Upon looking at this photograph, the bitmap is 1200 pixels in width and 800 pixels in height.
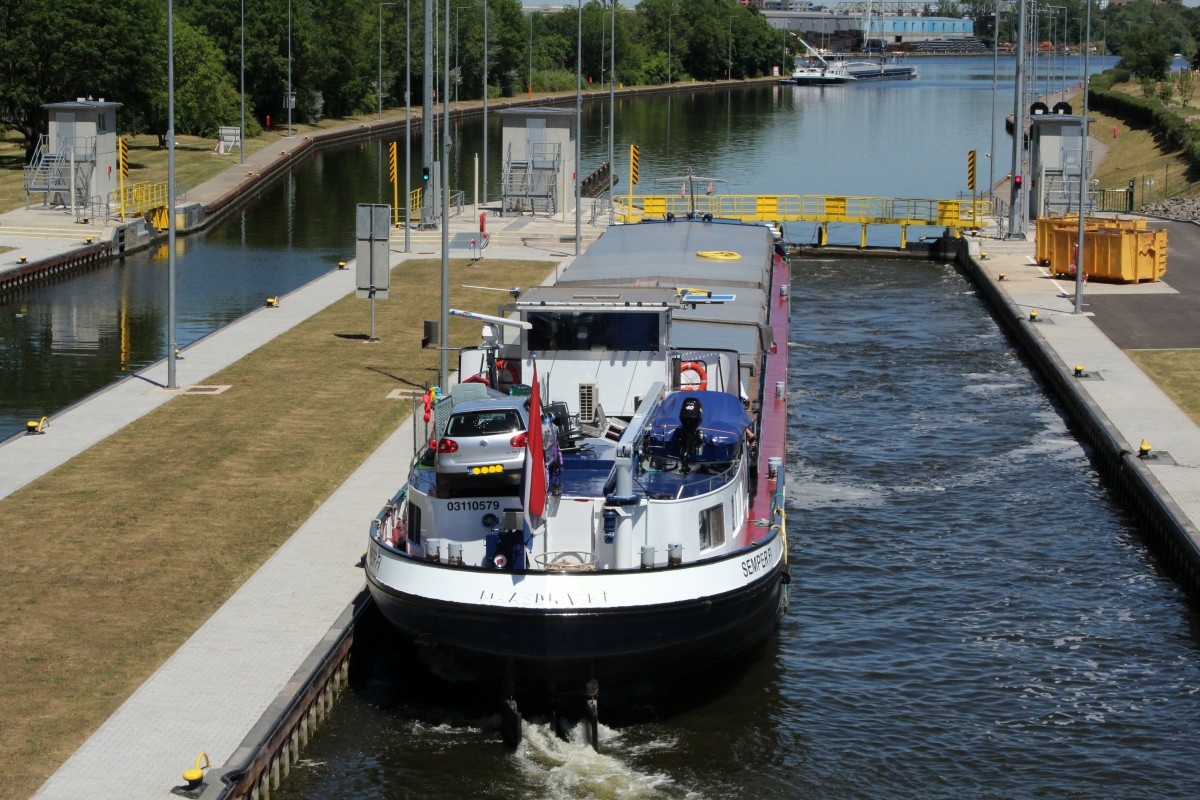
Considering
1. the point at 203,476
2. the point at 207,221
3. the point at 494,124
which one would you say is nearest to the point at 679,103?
the point at 494,124

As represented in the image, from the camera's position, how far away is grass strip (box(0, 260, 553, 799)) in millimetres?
20781

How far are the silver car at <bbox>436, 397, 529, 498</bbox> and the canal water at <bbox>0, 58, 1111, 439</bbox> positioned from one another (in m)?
17.3

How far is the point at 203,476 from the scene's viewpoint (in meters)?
30.2

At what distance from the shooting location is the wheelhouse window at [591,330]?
27.5 meters

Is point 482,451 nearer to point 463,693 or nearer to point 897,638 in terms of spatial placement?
A: point 463,693

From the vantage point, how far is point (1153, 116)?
10494 cm

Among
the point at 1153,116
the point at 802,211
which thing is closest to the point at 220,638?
the point at 802,211

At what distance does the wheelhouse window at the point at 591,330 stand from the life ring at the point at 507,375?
2.70ft

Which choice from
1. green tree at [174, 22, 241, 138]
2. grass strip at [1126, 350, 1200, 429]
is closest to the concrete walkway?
grass strip at [1126, 350, 1200, 429]

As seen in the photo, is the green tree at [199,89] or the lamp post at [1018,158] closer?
the lamp post at [1018,158]

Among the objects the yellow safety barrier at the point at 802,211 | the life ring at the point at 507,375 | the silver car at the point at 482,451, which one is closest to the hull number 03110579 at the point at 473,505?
the silver car at the point at 482,451

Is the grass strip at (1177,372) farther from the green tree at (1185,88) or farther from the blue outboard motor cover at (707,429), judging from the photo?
the green tree at (1185,88)

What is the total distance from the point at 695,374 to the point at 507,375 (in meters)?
3.33

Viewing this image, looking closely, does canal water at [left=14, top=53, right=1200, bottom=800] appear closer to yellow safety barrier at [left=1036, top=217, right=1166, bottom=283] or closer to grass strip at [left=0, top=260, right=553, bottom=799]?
grass strip at [left=0, top=260, right=553, bottom=799]
